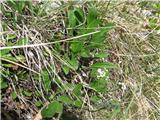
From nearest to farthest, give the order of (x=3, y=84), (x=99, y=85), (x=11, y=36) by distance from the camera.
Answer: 1. (x=3, y=84)
2. (x=11, y=36)
3. (x=99, y=85)

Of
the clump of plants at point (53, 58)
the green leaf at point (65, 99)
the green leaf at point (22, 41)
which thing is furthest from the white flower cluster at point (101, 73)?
the green leaf at point (22, 41)

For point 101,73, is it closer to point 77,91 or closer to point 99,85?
point 99,85

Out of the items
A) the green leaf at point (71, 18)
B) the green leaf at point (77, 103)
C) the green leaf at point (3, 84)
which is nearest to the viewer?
the green leaf at point (3, 84)

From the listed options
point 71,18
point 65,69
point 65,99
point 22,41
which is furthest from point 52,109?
point 71,18

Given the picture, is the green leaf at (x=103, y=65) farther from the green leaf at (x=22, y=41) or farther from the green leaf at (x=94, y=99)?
the green leaf at (x=22, y=41)

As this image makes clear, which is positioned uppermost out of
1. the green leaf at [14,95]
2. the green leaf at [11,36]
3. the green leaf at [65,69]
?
the green leaf at [11,36]

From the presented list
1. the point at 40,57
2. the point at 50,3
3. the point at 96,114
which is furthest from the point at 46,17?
the point at 96,114

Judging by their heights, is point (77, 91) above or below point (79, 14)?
below

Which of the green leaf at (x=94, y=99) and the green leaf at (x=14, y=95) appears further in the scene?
the green leaf at (x=94, y=99)

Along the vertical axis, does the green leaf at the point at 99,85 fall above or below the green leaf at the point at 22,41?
below
